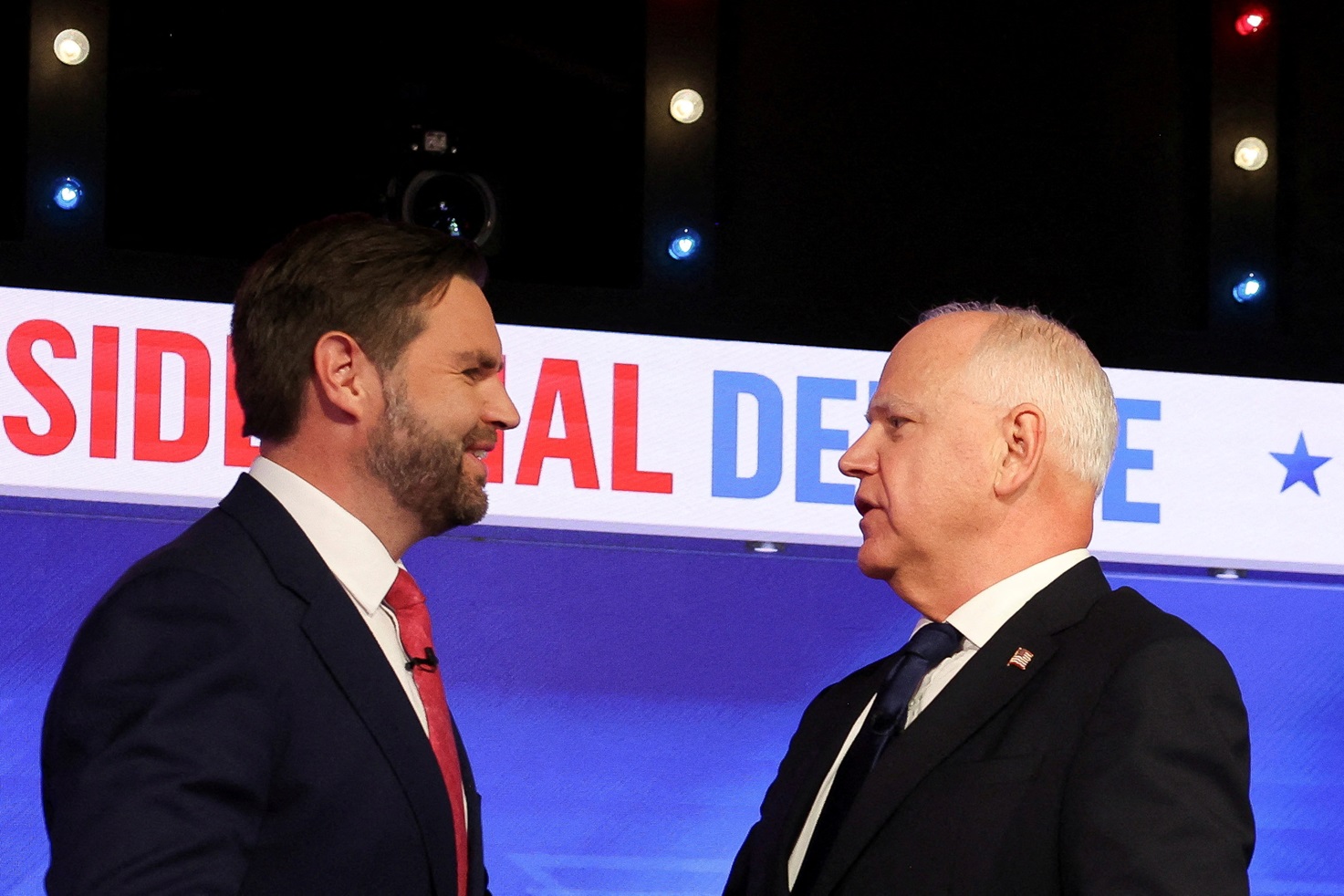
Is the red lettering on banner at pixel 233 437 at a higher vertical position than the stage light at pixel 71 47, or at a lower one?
lower

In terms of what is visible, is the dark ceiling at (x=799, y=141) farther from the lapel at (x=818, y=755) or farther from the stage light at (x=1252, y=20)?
the lapel at (x=818, y=755)

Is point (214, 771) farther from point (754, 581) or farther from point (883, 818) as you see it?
point (754, 581)

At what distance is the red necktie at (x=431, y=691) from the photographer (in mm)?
1813

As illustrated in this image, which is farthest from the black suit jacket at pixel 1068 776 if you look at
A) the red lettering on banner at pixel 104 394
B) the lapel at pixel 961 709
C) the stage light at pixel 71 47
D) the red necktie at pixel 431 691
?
the stage light at pixel 71 47

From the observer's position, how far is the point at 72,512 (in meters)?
3.65

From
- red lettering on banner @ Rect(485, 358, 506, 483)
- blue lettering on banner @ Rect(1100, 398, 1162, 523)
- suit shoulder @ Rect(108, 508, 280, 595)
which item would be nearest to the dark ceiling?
blue lettering on banner @ Rect(1100, 398, 1162, 523)

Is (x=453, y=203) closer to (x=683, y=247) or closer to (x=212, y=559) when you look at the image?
(x=683, y=247)

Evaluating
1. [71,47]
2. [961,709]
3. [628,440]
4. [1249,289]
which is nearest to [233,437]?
[628,440]

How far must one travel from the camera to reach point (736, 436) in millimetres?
3826

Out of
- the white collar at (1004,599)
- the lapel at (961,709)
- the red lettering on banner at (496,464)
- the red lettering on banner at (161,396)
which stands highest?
the red lettering on banner at (161,396)

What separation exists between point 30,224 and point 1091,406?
3.12 meters

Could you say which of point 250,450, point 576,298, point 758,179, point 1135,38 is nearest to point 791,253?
point 758,179

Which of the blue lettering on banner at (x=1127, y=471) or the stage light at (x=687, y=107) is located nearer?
the blue lettering on banner at (x=1127, y=471)

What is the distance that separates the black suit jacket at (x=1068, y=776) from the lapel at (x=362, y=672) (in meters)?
0.40
